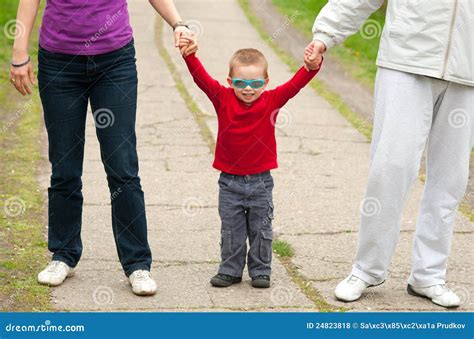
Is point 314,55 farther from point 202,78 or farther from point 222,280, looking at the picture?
point 222,280

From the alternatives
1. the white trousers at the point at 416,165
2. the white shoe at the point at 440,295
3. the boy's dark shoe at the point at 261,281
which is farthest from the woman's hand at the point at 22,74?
the white shoe at the point at 440,295

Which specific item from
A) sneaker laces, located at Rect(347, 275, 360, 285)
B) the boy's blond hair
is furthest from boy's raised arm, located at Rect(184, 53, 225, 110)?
sneaker laces, located at Rect(347, 275, 360, 285)

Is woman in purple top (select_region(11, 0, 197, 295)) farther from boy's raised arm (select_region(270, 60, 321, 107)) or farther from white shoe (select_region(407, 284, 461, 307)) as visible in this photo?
white shoe (select_region(407, 284, 461, 307))

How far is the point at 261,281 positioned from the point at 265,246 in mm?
160

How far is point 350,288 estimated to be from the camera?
4625mm

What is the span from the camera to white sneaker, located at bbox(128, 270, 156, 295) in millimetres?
4613

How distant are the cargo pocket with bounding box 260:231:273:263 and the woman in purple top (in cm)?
51

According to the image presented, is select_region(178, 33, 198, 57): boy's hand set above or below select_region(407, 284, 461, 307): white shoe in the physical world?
above

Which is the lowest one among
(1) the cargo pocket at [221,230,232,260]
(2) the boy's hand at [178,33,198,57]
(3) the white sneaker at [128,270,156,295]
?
(3) the white sneaker at [128,270,156,295]

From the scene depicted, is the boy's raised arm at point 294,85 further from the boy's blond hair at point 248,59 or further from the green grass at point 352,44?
the green grass at point 352,44

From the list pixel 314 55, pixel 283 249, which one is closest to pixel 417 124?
pixel 314 55

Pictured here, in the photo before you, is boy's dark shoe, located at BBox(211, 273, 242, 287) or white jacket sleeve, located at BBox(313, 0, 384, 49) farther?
boy's dark shoe, located at BBox(211, 273, 242, 287)

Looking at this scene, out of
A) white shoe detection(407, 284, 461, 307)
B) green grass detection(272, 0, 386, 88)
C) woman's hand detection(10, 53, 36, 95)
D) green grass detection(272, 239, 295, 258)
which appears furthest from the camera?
green grass detection(272, 0, 386, 88)

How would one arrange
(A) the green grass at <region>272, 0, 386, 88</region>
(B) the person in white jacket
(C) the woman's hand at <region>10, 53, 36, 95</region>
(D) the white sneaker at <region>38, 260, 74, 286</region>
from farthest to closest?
1. (A) the green grass at <region>272, 0, 386, 88</region>
2. (D) the white sneaker at <region>38, 260, 74, 286</region>
3. (C) the woman's hand at <region>10, 53, 36, 95</region>
4. (B) the person in white jacket
